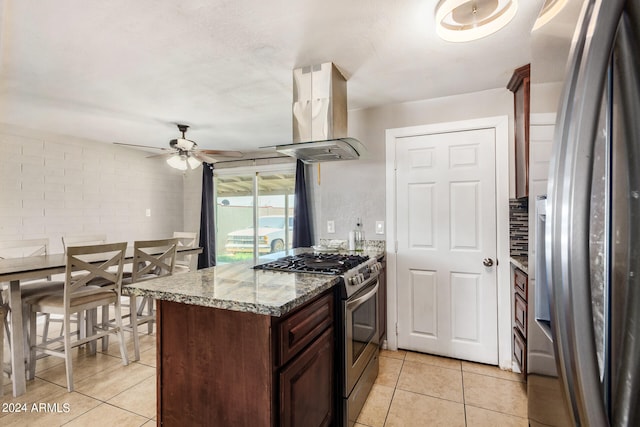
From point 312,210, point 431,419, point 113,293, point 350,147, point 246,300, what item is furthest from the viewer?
point 312,210

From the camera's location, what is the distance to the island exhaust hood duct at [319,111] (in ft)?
7.09

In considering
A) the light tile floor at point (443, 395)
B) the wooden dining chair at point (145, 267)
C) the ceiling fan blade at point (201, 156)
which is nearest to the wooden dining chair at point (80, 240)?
the wooden dining chair at point (145, 267)

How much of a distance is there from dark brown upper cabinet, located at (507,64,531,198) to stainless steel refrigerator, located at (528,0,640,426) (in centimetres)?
193

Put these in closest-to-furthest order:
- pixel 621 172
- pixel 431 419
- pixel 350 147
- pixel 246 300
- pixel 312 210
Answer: pixel 621 172 < pixel 246 300 < pixel 431 419 < pixel 350 147 < pixel 312 210

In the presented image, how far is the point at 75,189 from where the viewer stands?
12.9 feet

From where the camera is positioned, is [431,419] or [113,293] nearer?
[431,419]

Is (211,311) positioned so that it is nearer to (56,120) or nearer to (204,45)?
(204,45)

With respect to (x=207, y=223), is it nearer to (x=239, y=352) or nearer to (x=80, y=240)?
(x=80, y=240)

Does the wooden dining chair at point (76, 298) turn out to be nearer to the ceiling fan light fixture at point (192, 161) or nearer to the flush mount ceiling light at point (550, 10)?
the ceiling fan light fixture at point (192, 161)

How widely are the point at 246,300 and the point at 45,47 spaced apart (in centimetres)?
216

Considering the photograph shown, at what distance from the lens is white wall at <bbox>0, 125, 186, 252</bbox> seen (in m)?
3.40

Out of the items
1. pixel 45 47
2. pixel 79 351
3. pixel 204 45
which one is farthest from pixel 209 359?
pixel 79 351

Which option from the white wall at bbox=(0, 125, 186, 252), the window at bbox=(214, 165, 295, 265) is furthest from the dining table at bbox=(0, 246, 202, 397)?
the window at bbox=(214, 165, 295, 265)

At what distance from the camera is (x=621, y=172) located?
1.28ft
